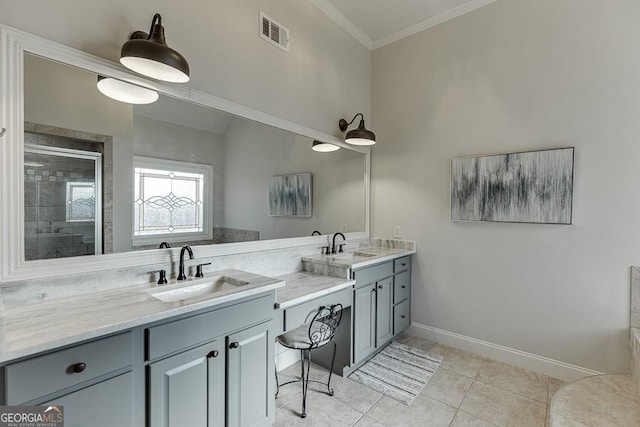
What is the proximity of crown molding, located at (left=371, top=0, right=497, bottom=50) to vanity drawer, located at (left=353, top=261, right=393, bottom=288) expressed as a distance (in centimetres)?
252

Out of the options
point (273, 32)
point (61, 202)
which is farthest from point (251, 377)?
point (273, 32)

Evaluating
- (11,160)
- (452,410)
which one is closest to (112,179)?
(11,160)

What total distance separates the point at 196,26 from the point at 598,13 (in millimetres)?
3011

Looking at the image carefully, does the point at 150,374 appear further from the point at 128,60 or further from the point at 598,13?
the point at 598,13

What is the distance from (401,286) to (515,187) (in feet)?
4.66

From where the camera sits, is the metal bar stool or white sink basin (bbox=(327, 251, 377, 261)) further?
white sink basin (bbox=(327, 251, 377, 261))

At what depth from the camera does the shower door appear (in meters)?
→ 1.40

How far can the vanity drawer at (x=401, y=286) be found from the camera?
3.03 m

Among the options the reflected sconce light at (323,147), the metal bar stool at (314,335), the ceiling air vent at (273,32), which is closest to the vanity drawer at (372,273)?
the metal bar stool at (314,335)

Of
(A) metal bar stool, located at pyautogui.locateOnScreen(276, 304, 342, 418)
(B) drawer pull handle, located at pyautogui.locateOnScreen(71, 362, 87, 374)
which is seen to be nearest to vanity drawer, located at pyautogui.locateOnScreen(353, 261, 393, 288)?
(A) metal bar stool, located at pyautogui.locateOnScreen(276, 304, 342, 418)

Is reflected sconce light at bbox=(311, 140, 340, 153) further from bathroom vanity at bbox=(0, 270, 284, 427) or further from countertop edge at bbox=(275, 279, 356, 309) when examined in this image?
bathroom vanity at bbox=(0, 270, 284, 427)

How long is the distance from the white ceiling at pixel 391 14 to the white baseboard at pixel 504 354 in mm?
3228

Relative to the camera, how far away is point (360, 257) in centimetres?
296

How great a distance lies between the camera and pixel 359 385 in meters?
2.39
